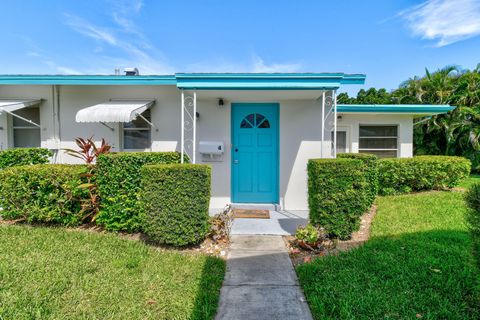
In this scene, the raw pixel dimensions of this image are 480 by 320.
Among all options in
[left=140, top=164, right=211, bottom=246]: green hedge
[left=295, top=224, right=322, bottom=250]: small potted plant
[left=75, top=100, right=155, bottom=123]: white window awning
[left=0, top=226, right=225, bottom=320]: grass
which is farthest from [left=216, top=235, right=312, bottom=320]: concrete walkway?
[left=75, top=100, right=155, bottom=123]: white window awning

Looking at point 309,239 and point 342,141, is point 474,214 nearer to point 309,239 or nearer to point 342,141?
point 309,239

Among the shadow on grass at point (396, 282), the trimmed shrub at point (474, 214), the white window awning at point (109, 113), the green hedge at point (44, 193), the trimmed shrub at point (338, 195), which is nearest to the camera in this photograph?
the trimmed shrub at point (474, 214)

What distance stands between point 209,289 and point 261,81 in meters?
3.95

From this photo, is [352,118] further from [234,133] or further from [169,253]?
[169,253]

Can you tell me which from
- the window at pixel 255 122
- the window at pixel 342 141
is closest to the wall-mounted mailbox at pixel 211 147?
the window at pixel 255 122

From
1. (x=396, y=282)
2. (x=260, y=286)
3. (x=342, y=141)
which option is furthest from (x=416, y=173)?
(x=260, y=286)

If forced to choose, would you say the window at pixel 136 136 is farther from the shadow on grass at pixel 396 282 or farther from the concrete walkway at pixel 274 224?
the shadow on grass at pixel 396 282

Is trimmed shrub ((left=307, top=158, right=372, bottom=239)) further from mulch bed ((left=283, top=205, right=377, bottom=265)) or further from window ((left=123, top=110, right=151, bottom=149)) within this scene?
window ((left=123, top=110, right=151, bottom=149))

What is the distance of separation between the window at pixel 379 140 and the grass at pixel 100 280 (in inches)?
330

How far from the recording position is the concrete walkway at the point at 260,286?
2.53 meters

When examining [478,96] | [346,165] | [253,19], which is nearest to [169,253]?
[346,165]

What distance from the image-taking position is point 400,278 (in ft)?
9.77

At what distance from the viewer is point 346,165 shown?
4.23 m

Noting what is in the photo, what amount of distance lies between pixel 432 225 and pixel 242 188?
4.26 meters
